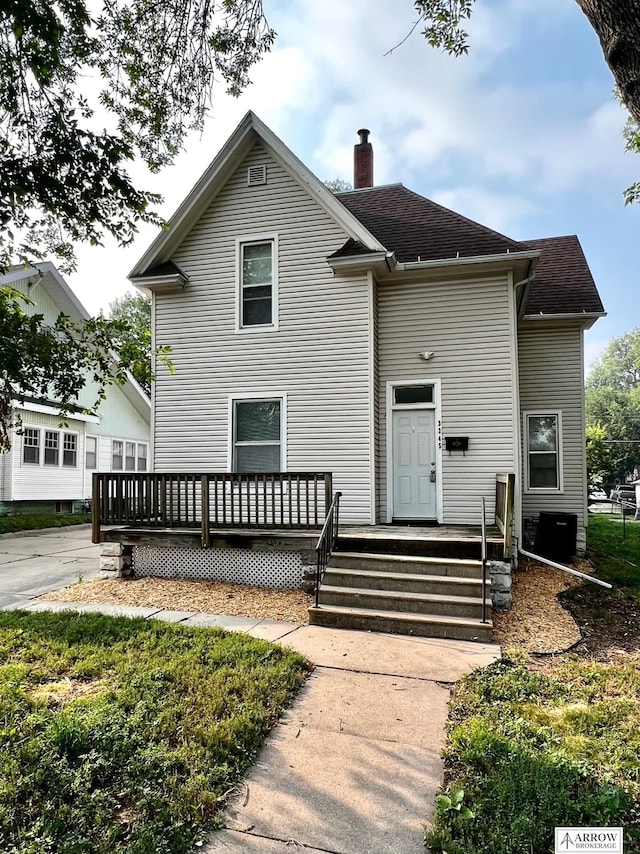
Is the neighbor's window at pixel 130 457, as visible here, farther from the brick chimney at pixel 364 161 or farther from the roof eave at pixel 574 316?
the roof eave at pixel 574 316

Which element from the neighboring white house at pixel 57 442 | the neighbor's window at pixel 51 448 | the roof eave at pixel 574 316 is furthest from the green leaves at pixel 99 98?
the neighbor's window at pixel 51 448

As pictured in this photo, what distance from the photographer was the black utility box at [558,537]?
9242 mm

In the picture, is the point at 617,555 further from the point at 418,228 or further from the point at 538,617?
the point at 418,228

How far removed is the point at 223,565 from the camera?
7.84m

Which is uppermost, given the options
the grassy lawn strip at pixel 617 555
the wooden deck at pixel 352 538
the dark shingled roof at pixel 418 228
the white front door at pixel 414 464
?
the dark shingled roof at pixel 418 228

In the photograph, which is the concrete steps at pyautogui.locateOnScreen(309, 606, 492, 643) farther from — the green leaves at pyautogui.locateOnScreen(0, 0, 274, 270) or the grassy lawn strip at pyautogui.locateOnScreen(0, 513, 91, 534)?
the grassy lawn strip at pyautogui.locateOnScreen(0, 513, 91, 534)

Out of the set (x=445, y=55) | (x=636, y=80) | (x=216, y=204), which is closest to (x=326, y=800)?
(x=636, y=80)

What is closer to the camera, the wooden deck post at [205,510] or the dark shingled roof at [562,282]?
the wooden deck post at [205,510]

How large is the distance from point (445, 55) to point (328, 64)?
1393 millimetres

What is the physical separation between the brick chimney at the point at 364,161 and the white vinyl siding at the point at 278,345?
11.7ft

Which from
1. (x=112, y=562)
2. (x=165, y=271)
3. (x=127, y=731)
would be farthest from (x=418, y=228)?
(x=127, y=731)

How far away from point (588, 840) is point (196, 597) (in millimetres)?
5429

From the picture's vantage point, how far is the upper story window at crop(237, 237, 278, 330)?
30.8 ft

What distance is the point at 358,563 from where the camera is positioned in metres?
6.59
